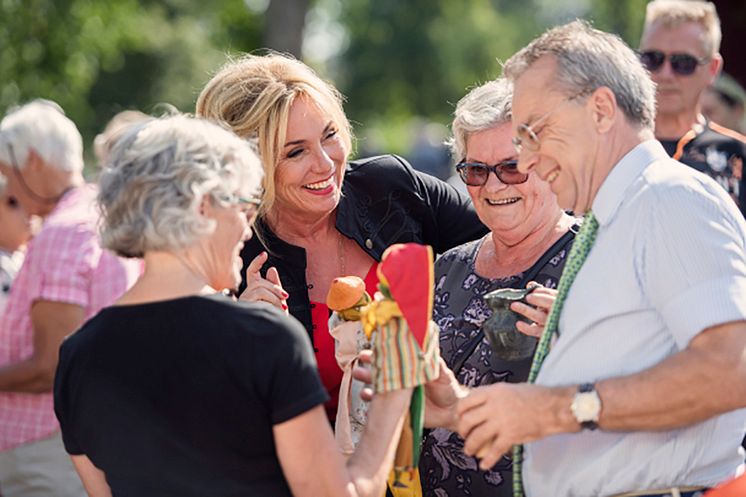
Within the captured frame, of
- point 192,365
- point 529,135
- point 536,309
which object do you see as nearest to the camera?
point 192,365

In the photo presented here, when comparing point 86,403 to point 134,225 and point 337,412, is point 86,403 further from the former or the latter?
point 337,412

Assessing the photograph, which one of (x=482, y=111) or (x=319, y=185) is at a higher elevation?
(x=482, y=111)

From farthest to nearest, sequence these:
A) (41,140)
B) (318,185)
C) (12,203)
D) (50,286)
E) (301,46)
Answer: (301,46)
(12,203)
(41,140)
(50,286)
(318,185)

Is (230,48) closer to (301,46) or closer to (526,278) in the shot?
(526,278)

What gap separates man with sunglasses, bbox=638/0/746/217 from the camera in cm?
501

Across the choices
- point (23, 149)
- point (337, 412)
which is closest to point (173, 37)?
point (23, 149)

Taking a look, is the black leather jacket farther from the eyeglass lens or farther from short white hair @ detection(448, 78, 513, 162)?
the eyeglass lens

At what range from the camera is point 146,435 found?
2336mm

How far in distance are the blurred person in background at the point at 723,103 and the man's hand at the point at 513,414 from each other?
5647 millimetres

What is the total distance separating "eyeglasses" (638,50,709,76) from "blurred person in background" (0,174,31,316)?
3.15 meters

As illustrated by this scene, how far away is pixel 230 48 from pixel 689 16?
7.51 feet

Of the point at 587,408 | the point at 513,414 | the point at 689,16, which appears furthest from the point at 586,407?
the point at 689,16

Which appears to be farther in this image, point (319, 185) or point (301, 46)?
point (301, 46)

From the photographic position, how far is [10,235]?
5.50 m
